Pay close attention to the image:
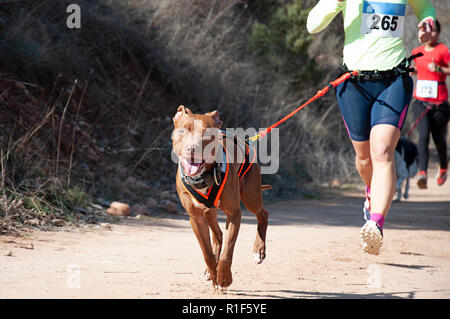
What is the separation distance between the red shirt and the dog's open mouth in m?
5.87

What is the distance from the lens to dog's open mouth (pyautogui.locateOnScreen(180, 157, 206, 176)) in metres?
4.20

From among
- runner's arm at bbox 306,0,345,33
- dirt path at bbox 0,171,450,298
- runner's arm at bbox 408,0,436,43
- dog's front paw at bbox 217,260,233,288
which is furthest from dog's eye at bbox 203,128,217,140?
runner's arm at bbox 408,0,436,43

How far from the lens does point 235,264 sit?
18.4ft

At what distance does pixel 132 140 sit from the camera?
1091cm

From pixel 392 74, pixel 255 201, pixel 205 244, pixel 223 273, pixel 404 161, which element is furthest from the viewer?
pixel 404 161

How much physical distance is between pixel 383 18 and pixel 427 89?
470 centimetres

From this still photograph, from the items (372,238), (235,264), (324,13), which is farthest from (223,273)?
(324,13)

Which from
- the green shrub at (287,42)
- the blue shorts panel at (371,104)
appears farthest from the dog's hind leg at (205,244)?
the green shrub at (287,42)

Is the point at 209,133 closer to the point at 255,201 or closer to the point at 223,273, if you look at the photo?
the point at 223,273

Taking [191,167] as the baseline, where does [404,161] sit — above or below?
below

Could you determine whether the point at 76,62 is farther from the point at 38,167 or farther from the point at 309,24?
the point at 309,24

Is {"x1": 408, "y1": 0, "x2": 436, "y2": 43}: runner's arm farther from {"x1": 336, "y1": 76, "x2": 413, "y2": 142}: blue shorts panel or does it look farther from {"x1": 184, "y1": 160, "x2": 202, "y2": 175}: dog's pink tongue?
{"x1": 184, "y1": 160, "x2": 202, "y2": 175}: dog's pink tongue

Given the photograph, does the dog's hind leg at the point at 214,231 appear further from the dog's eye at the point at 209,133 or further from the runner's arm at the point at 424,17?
the runner's arm at the point at 424,17
